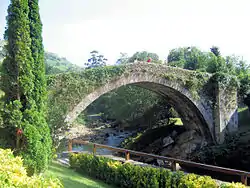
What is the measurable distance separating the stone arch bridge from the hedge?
5.81ft

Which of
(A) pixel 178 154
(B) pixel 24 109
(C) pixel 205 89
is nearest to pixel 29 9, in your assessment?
(B) pixel 24 109

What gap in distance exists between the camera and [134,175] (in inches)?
270

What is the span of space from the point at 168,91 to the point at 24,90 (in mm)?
9648

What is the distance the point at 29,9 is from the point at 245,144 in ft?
39.4

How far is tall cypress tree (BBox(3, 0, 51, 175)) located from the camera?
5.61m

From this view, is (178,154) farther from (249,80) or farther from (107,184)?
(107,184)

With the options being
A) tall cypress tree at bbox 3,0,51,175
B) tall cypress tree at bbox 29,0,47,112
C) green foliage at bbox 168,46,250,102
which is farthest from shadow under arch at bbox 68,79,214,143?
tall cypress tree at bbox 3,0,51,175

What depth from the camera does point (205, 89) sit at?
14.8m

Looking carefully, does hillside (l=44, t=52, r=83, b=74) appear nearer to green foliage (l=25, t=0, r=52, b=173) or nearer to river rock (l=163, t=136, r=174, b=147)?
river rock (l=163, t=136, r=174, b=147)

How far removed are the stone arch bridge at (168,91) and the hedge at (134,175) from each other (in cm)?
177

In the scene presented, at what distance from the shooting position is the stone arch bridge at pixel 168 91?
9.54 m

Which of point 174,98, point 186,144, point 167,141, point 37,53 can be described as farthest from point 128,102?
point 37,53

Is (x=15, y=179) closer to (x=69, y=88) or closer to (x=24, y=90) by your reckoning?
(x=24, y=90)

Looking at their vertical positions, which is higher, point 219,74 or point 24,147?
point 219,74
